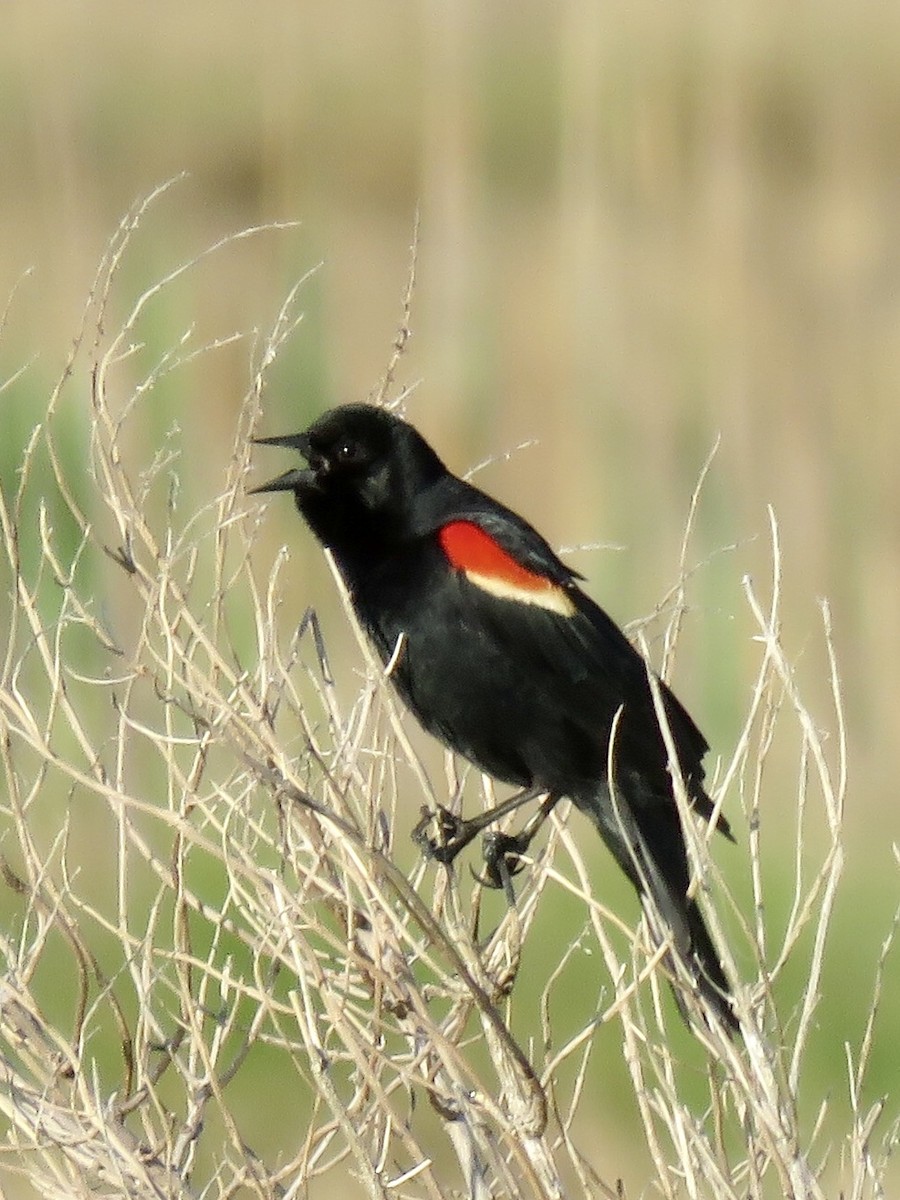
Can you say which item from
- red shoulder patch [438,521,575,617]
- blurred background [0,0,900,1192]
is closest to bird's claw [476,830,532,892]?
red shoulder patch [438,521,575,617]

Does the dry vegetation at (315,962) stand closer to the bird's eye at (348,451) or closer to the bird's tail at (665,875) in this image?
the bird's tail at (665,875)

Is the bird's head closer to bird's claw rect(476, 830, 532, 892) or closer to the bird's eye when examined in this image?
the bird's eye

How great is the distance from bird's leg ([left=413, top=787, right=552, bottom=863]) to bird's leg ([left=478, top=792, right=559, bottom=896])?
0.03 meters

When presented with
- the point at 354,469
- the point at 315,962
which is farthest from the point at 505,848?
the point at 315,962

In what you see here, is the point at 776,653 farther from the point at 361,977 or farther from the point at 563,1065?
the point at 563,1065

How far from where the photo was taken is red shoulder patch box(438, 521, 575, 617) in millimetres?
2963

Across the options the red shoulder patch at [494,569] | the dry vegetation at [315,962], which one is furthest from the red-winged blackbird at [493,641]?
the dry vegetation at [315,962]

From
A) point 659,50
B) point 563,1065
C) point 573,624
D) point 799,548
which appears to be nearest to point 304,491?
point 573,624

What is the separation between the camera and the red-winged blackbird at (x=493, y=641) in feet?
9.71

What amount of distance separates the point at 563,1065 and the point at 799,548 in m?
1.85

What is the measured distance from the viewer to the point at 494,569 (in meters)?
2.97

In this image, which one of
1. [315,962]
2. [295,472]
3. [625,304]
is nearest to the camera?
[315,962]

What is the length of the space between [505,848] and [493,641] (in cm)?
32

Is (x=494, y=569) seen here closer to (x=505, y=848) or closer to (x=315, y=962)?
(x=505, y=848)
